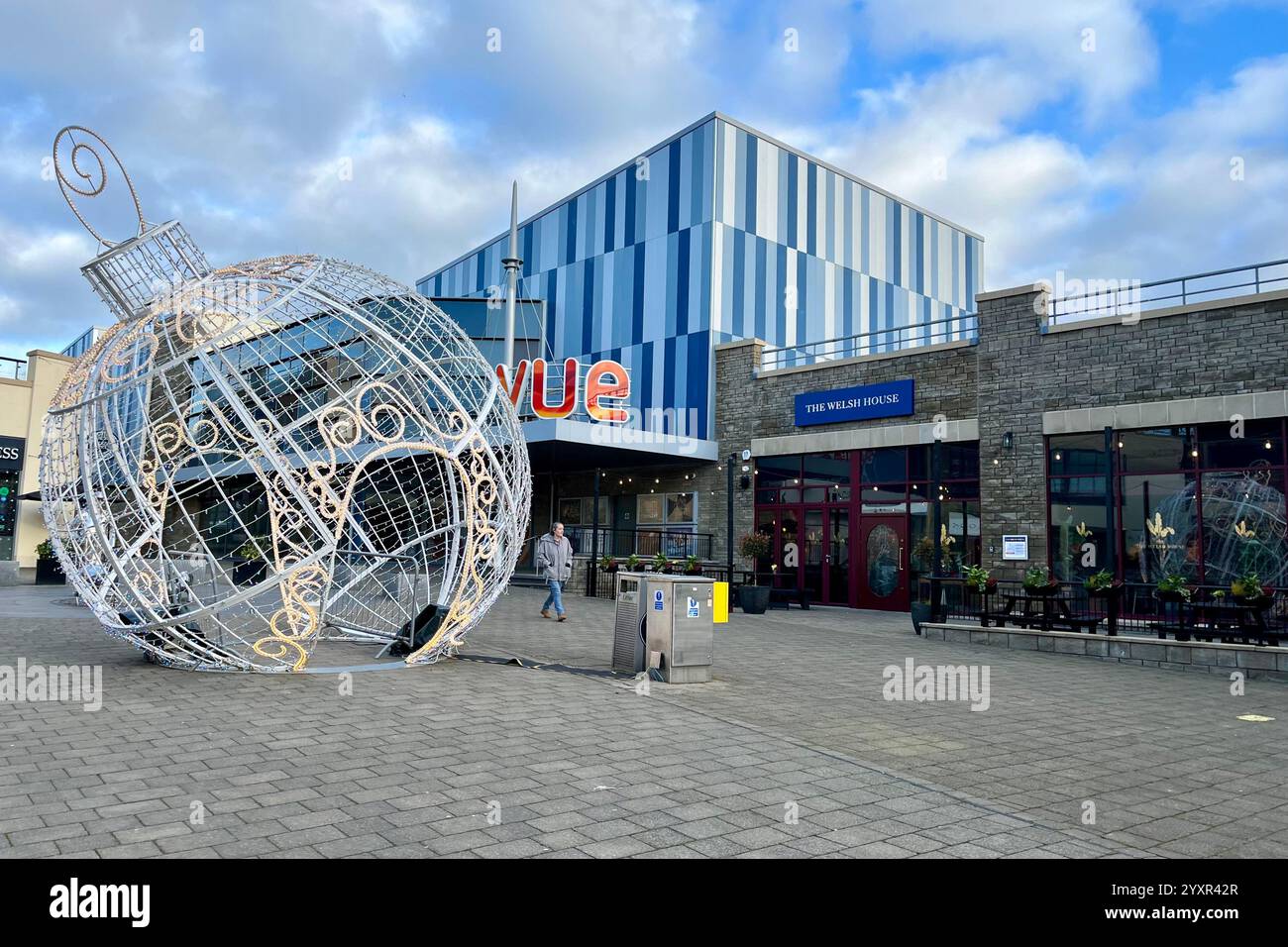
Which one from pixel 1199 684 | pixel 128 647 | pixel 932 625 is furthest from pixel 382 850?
pixel 932 625

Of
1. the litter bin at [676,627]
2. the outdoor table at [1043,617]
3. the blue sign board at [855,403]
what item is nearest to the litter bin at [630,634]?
the litter bin at [676,627]

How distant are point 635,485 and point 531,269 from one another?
11.0m

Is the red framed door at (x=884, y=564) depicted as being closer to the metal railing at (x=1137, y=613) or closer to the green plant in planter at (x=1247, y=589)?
the metal railing at (x=1137, y=613)

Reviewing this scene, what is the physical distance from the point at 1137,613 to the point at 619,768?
531 inches

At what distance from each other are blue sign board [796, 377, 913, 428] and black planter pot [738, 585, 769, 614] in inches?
215

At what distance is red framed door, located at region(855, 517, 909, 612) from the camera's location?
67.5ft

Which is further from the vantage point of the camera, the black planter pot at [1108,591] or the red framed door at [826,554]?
the red framed door at [826,554]

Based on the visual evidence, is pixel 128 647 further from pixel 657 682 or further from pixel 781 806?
pixel 781 806

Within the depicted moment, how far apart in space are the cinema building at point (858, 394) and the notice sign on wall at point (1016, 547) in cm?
7

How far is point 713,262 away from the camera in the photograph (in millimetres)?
26281

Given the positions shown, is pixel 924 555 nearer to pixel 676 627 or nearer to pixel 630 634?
pixel 630 634

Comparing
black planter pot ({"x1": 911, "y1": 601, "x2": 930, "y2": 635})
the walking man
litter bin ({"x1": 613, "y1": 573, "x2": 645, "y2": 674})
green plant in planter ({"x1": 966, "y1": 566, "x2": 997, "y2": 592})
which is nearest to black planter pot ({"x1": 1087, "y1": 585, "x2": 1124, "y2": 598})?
green plant in planter ({"x1": 966, "y1": 566, "x2": 997, "y2": 592})

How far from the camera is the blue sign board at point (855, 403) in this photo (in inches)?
819
